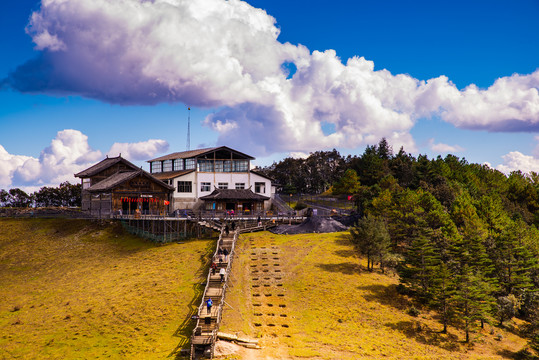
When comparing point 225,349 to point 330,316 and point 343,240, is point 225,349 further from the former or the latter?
point 343,240

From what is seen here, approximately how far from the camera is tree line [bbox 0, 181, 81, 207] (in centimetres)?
9150

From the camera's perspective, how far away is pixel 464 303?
38000 mm

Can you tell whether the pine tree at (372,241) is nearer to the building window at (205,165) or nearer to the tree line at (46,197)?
the building window at (205,165)

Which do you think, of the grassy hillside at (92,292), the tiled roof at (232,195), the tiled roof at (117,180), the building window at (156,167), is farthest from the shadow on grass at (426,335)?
the building window at (156,167)

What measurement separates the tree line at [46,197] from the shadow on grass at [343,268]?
66.3 m

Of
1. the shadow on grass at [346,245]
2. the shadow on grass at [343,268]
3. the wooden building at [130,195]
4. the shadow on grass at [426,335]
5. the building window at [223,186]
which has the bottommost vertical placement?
the shadow on grass at [426,335]

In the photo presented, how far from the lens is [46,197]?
301ft

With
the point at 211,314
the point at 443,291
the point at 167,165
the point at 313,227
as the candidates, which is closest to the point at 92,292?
the point at 211,314

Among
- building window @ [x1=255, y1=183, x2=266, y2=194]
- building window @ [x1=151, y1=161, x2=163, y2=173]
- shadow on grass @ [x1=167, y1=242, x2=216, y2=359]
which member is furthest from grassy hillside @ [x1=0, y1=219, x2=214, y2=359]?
building window @ [x1=151, y1=161, x2=163, y2=173]

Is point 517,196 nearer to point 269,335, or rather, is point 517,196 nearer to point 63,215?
point 269,335

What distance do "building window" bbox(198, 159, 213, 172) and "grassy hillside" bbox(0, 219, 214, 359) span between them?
57.1 feet

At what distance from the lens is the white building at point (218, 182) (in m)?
68.0

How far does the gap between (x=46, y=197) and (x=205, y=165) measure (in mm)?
42915

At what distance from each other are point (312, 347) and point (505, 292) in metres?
29.1
